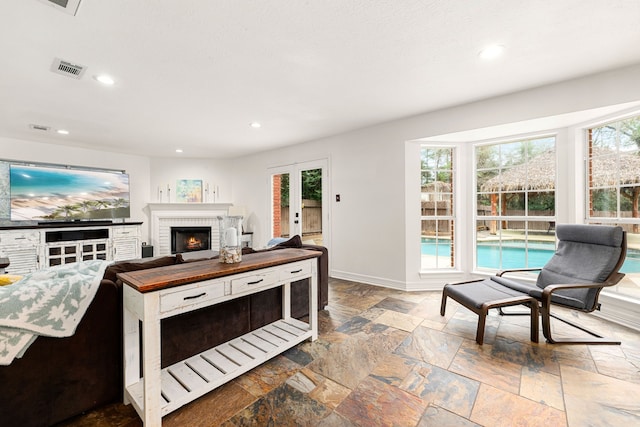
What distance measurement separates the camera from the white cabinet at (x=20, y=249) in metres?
4.10

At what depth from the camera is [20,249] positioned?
13.8 ft

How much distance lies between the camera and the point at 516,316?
9.17 ft

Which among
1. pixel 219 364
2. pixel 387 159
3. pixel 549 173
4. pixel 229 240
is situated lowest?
pixel 219 364

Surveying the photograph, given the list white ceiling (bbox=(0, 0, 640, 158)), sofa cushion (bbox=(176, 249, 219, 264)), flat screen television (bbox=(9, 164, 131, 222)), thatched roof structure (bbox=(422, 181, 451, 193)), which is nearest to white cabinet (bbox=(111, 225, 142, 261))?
flat screen television (bbox=(9, 164, 131, 222))

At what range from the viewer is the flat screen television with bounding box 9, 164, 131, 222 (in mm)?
4473

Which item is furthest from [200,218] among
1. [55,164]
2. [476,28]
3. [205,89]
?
[476,28]

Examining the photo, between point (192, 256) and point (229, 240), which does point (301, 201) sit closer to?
point (192, 256)

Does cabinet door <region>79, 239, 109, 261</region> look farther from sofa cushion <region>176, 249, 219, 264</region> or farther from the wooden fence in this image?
the wooden fence

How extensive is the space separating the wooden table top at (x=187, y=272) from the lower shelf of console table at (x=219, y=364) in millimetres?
647

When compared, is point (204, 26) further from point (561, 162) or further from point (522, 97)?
point (561, 162)

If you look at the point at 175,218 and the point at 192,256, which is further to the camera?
the point at 175,218

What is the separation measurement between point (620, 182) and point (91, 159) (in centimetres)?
811

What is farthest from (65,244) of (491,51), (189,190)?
(491,51)

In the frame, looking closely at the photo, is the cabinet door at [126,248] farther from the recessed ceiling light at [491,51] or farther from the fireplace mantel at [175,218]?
the recessed ceiling light at [491,51]
